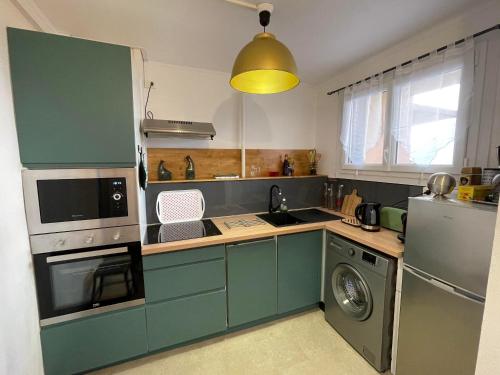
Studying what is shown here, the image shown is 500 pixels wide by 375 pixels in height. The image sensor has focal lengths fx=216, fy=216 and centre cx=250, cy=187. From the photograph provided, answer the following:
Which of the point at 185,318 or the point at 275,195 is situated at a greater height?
the point at 275,195

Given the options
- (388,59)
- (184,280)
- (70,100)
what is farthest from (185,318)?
(388,59)

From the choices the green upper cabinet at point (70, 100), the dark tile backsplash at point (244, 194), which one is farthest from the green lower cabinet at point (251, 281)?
the green upper cabinet at point (70, 100)

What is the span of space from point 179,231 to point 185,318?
671 millimetres

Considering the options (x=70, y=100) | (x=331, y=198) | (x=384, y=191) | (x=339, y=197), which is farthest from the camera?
(x=331, y=198)

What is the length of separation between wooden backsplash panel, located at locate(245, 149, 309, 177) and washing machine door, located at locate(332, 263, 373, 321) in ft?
4.32

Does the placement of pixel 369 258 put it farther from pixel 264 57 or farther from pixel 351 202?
pixel 264 57

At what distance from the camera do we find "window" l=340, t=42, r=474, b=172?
4.91ft

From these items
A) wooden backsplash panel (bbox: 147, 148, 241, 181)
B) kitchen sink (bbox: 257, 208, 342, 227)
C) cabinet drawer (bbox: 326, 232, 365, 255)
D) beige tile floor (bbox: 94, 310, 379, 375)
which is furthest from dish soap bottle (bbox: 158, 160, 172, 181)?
cabinet drawer (bbox: 326, 232, 365, 255)

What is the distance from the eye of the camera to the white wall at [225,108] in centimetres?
217

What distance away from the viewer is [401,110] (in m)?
1.85

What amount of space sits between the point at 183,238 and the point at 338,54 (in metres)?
2.12

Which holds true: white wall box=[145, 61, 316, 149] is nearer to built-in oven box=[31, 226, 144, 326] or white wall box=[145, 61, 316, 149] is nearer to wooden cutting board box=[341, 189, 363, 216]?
wooden cutting board box=[341, 189, 363, 216]

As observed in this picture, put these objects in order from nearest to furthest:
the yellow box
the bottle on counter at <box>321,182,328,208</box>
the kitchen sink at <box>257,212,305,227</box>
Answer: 1. the yellow box
2. the kitchen sink at <box>257,212,305,227</box>
3. the bottle on counter at <box>321,182,328,208</box>

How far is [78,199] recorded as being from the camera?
1382 millimetres
